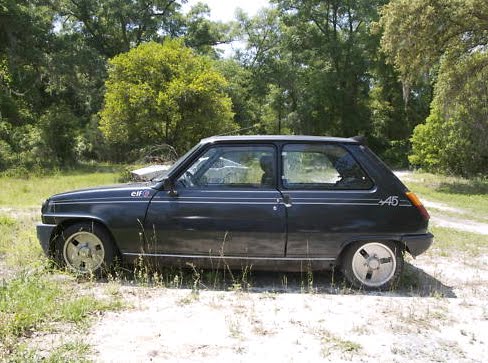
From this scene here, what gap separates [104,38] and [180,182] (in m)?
35.8

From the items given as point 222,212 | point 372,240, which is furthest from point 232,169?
point 372,240

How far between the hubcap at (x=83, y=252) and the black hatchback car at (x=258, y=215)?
0.04 feet

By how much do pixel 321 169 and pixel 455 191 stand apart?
49.6 feet

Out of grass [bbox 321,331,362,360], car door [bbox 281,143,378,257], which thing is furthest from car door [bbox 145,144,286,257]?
grass [bbox 321,331,362,360]

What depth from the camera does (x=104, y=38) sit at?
3812cm

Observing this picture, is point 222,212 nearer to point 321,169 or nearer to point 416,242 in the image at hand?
point 321,169

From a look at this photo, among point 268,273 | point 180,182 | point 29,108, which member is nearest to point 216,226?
point 180,182

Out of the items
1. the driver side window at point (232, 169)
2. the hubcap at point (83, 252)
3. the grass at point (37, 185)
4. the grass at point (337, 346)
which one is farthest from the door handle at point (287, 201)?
the grass at point (37, 185)

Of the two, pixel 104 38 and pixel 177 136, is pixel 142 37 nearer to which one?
pixel 104 38

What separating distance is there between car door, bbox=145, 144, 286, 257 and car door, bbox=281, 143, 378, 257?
14 centimetres

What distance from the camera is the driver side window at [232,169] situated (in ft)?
18.6

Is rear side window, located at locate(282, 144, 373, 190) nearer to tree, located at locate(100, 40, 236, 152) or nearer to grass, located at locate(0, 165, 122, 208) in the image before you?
grass, located at locate(0, 165, 122, 208)

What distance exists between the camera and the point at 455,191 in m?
19.0

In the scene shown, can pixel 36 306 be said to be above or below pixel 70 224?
below
